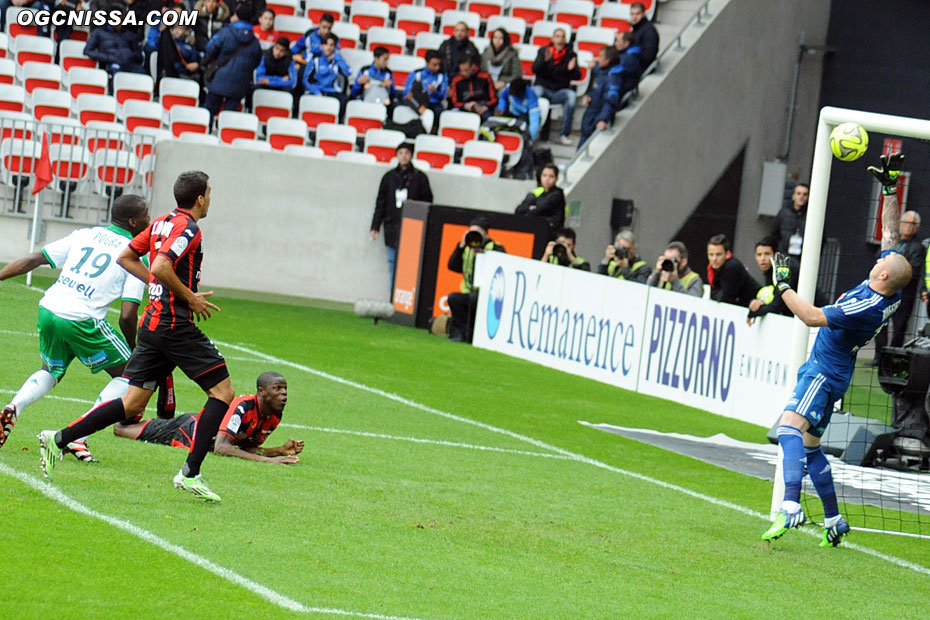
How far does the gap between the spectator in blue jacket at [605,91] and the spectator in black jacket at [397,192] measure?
11.8 feet

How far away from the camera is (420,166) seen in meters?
23.1

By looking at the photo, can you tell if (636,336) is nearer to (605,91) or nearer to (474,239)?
(474,239)

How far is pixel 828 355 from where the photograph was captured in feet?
29.1

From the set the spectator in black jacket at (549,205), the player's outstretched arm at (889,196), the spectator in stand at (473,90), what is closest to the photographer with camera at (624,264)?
the spectator in black jacket at (549,205)

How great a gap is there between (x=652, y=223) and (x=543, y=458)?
14.7 meters

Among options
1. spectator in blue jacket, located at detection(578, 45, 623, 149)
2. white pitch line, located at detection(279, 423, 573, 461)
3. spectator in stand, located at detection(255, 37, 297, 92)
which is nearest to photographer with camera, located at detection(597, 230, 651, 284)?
white pitch line, located at detection(279, 423, 573, 461)

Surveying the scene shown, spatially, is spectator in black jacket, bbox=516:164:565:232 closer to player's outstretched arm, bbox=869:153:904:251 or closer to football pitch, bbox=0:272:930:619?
football pitch, bbox=0:272:930:619

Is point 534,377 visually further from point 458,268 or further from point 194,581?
point 194,581

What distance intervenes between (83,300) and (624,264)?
379 inches

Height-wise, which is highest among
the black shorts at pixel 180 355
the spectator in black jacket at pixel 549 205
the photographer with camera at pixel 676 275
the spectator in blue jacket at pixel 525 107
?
the spectator in blue jacket at pixel 525 107

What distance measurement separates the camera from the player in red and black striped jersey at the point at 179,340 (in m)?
7.84

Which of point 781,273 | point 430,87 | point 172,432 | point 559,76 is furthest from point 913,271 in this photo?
point 172,432

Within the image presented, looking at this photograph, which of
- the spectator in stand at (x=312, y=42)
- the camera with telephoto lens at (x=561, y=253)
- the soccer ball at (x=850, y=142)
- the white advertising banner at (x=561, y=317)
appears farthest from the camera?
the spectator in stand at (x=312, y=42)

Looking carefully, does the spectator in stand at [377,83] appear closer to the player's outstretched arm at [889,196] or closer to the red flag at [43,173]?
the red flag at [43,173]
